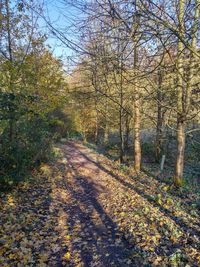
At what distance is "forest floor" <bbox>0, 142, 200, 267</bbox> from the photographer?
4469mm

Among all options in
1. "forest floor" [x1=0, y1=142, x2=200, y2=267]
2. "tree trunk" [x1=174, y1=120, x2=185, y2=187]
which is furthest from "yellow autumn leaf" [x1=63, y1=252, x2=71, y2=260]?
"tree trunk" [x1=174, y1=120, x2=185, y2=187]

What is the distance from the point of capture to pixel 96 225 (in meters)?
5.76

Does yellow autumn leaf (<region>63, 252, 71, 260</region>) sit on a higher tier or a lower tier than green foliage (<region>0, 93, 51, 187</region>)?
lower

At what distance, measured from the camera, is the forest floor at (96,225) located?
4.47 m

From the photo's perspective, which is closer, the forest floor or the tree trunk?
the forest floor

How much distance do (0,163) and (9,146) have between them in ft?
2.16

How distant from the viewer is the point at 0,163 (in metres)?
7.28

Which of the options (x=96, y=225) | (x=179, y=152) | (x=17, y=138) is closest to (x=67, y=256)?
(x=96, y=225)

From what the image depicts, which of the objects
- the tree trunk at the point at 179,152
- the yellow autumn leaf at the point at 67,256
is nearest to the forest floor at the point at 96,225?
the yellow autumn leaf at the point at 67,256

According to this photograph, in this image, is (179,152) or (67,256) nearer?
(67,256)

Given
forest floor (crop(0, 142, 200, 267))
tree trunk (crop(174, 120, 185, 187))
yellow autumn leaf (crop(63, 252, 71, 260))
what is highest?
tree trunk (crop(174, 120, 185, 187))

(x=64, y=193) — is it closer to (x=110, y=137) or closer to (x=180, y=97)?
(x=180, y=97)

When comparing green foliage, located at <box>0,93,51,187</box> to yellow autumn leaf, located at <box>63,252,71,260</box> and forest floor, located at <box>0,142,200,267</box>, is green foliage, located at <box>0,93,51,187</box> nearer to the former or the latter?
forest floor, located at <box>0,142,200,267</box>

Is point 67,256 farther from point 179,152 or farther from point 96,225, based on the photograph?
point 179,152
